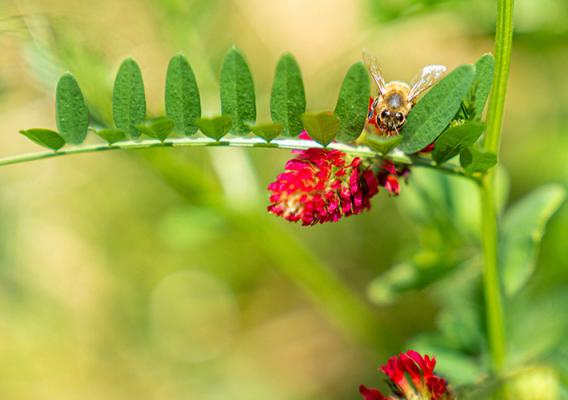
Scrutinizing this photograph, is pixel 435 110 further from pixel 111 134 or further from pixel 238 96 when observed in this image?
pixel 111 134

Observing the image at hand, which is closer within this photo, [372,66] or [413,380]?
[413,380]

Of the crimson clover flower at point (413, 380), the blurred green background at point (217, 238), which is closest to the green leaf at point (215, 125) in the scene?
the crimson clover flower at point (413, 380)

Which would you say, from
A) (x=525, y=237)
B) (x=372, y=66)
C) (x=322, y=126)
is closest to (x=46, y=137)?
(x=322, y=126)

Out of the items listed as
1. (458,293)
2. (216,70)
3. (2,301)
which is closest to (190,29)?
(216,70)

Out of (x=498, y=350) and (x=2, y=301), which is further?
(x=2, y=301)

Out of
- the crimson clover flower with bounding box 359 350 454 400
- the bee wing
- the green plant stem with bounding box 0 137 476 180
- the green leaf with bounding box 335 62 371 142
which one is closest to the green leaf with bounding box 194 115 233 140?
the green plant stem with bounding box 0 137 476 180

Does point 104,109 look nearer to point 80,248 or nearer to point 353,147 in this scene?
point 353,147

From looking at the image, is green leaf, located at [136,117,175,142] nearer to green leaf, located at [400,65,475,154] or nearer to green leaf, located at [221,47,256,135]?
green leaf, located at [221,47,256,135]
